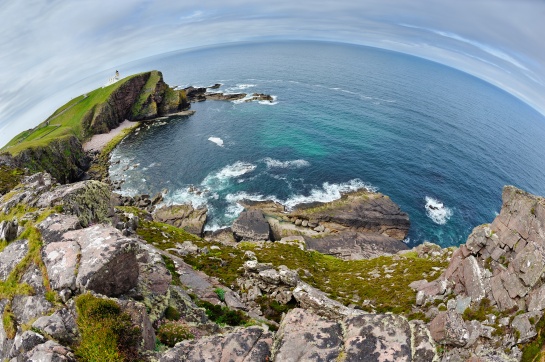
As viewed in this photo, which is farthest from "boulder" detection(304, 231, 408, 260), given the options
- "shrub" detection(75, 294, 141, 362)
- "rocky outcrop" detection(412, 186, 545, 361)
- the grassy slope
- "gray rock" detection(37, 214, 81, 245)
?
the grassy slope

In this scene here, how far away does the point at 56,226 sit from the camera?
16797 mm

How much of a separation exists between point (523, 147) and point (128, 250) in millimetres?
217139

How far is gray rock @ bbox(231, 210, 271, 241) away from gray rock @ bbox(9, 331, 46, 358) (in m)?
58.7

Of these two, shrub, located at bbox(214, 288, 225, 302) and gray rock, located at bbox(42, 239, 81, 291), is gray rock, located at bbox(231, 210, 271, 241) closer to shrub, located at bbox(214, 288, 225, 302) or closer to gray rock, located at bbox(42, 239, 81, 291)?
shrub, located at bbox(214, 288, 225, 302)

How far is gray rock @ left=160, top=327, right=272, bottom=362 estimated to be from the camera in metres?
10.4

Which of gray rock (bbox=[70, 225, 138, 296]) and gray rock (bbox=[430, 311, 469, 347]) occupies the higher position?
gray rock (bbox=[70, 225, 138, 296])

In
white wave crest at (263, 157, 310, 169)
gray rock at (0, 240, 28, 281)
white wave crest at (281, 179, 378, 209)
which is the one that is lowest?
white wave crest at (281, 179, 378, 209)

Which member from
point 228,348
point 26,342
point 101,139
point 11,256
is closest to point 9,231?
point 11,256

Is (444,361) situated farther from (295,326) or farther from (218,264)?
(218,264)

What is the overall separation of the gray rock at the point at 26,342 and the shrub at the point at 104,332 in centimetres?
144

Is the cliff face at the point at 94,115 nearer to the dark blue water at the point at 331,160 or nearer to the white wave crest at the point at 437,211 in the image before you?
the dark blue water at the point at 331,160

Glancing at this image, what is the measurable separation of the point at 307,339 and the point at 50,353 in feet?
31.2

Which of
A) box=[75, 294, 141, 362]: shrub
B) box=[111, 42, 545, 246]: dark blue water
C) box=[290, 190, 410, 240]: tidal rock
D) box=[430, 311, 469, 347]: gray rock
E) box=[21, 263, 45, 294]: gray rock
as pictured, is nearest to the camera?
box=[75, 294, 141, 362]: shrub

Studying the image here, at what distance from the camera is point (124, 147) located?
12088cm
